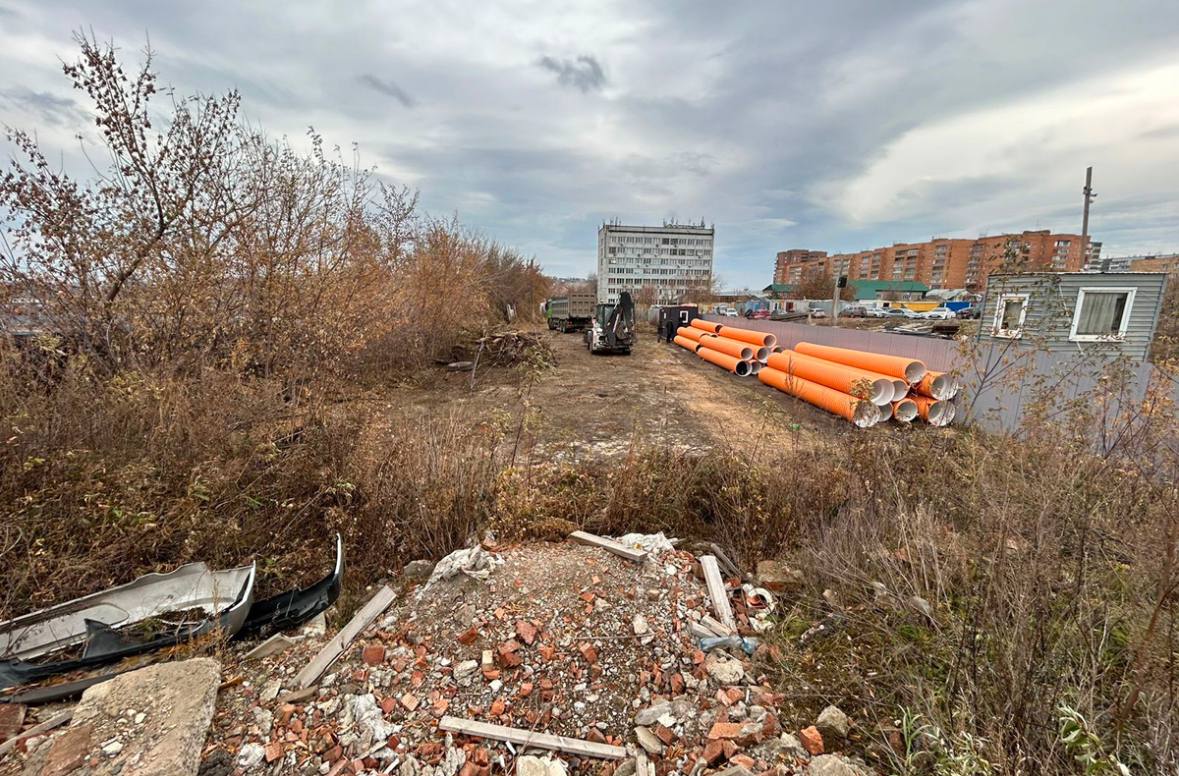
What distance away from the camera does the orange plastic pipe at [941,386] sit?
6977mm

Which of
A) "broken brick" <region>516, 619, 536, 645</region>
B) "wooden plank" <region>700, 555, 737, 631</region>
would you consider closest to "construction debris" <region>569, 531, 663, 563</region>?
"wooden plank" <region>700, 555, 737, 631</region>

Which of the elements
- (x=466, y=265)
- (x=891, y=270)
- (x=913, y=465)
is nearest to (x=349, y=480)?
(x=913, y=465)

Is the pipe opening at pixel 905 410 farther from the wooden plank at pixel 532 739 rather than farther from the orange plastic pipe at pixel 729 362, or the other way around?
the wooden plank at pixel 532 739

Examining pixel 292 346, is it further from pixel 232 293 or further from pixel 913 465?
pixel 913 465

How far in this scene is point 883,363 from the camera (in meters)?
7.77

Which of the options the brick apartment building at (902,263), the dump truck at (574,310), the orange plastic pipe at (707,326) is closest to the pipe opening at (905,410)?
the orange plastic pipe at (707,326)

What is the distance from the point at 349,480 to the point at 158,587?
1303 mm

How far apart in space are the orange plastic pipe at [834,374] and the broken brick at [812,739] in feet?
16.0

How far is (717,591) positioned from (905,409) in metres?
6.13

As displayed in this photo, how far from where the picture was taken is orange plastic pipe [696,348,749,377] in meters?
12.5

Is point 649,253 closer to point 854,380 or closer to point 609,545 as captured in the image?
point 854,380

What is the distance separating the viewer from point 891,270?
8706 centimetres

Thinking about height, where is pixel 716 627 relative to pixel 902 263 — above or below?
below

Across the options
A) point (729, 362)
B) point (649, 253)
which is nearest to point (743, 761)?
point (729, 362)
